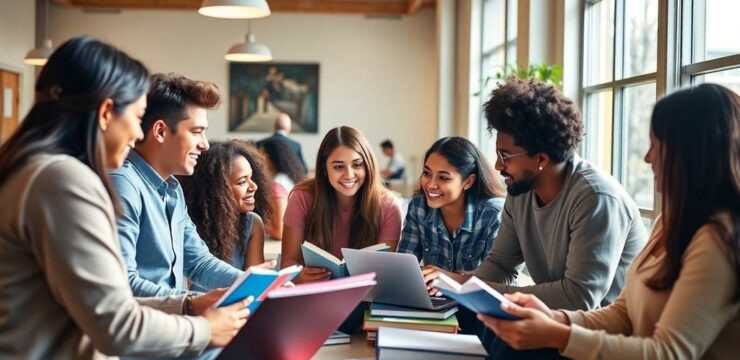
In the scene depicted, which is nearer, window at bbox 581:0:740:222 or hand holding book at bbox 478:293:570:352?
hand holding book at bbox 478:293:570:352

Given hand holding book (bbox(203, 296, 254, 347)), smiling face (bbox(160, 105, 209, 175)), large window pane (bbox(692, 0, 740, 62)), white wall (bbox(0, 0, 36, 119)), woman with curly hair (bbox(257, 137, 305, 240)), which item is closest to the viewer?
hand holding book (bbox(203, 296, 254, 347))

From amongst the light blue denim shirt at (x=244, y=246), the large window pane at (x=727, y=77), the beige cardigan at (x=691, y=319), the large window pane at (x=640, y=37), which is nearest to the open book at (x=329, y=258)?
the light blue denim shirt at (x=244, y=246)

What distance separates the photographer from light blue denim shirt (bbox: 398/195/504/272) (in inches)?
116

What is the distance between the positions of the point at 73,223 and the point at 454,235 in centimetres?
185

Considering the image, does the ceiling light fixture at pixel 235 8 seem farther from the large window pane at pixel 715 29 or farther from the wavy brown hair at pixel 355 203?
the large window pane at pixel 715 29

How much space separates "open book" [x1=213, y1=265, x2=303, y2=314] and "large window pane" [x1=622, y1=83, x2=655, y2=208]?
2719 millimetres

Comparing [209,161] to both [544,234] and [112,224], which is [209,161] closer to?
[544,234]

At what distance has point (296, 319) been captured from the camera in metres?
1.69

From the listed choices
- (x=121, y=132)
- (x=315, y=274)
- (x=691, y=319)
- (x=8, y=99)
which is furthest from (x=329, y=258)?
(x=8, y=99)

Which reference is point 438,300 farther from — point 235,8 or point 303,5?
point 303,5

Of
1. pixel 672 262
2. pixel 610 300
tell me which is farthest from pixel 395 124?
pixel 672 262

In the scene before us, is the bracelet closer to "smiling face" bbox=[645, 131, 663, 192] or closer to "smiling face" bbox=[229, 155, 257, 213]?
"smiling face" bbox=[645, 131, 663, 192]

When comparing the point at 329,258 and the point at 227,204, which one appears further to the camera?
the point at 227,204

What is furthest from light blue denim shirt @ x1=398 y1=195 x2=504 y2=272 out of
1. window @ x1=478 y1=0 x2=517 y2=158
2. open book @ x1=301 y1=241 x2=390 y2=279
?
window @ x1=478 y1=0 x2=517 y2=158
